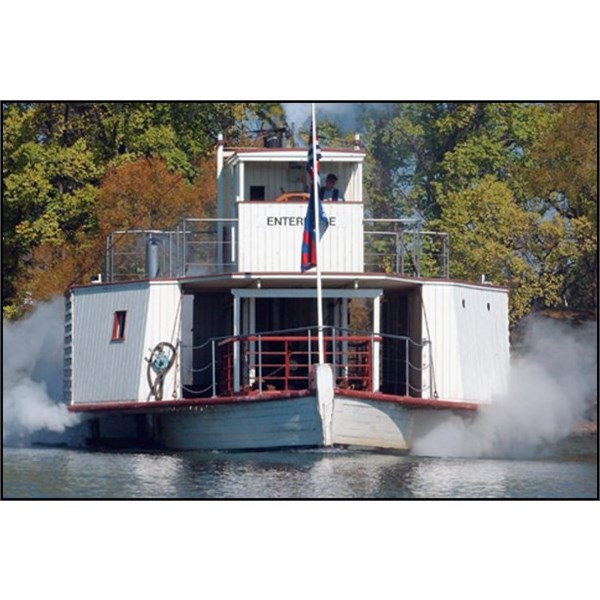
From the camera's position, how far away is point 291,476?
39156 mm

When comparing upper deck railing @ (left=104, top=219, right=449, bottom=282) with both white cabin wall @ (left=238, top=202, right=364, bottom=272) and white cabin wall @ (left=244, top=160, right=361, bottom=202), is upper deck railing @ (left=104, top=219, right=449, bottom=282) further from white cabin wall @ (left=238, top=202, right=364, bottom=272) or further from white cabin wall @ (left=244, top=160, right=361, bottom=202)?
white cabin wall @ (left=244, top=160, right=361, bottom=202)

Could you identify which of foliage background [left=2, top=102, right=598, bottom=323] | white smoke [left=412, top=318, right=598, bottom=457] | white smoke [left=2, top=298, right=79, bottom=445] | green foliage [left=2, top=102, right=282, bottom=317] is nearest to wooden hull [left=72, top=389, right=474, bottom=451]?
white smoke [left=412, top=318, right=598, bottom=457]

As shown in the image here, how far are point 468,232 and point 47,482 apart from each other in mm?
23723

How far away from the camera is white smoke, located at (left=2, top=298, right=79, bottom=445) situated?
162ft

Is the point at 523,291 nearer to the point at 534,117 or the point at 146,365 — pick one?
the point at 534,117

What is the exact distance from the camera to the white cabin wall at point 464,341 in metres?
44.8

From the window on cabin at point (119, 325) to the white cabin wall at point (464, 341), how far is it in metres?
5.50

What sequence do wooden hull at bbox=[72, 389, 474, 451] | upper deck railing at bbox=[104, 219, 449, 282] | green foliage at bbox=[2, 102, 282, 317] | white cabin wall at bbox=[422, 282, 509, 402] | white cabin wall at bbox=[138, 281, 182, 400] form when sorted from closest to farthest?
wooden hull at bbox=[72, 389, 474, 451] < upper deck railing at bbox=[104, 219, 449, 282] < white cabin wall at bbox=[422, 282, 509, 402] < white cabin wall at bbox=[138, 281, 182, 400] < green foliage at bbox=[2, 102, 282, 317]

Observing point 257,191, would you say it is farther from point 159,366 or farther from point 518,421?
point 518,421

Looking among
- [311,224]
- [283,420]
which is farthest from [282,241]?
[283,420]

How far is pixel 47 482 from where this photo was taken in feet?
129

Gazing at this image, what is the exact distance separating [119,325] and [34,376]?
837cm

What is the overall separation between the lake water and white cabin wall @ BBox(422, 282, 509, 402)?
169 centimetres

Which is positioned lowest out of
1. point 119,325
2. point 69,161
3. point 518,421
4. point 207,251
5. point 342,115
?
point 518,421
